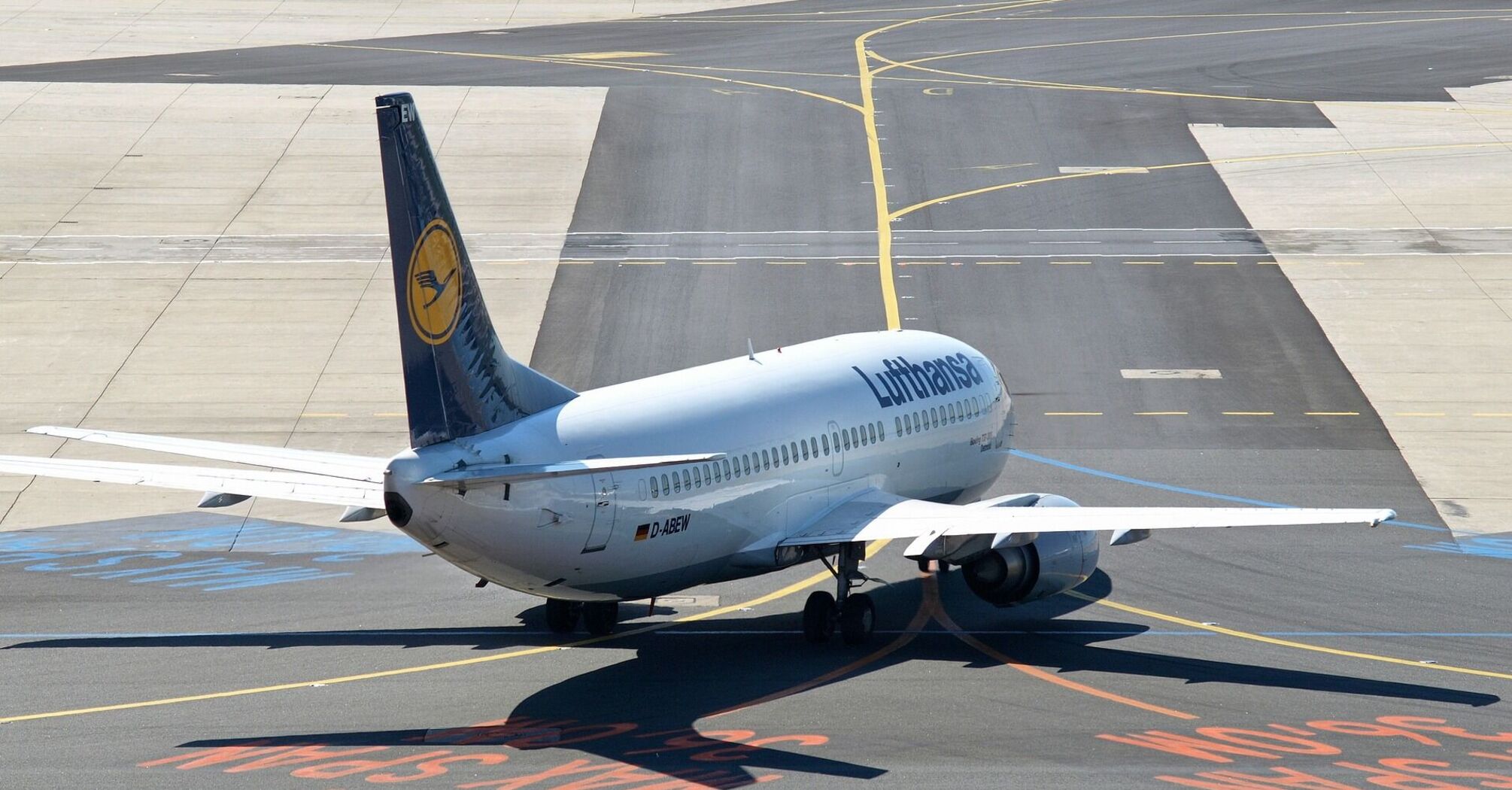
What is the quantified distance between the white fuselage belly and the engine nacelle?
10.8ft

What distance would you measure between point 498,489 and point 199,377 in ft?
90.9

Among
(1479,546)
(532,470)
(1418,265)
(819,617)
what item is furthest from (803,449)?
(1418,265)

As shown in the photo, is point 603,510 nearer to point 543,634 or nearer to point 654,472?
point 654,472

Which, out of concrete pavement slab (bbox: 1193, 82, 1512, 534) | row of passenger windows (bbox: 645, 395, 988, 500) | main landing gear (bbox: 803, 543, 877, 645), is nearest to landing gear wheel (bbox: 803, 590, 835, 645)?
main landing gear (bbox: 803, 543, 877, 645)

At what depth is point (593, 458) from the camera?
30.6m

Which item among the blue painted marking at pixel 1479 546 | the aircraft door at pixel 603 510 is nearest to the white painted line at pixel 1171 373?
the blue painted marking at pixel 1479 546

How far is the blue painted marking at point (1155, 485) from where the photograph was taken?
141 ft

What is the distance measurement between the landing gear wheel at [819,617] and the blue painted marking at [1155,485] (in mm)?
10843

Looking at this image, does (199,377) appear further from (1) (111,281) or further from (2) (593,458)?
(2) (593,458)

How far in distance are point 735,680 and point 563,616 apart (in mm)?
4413

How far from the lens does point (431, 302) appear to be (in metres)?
28.3

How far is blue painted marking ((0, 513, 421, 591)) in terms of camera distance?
39.4 metres

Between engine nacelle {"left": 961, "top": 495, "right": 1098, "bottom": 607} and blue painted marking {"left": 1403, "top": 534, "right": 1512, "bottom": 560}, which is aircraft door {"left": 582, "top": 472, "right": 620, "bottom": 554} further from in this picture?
blue painted marking {"left": 1403, "top": 534, "right": 1512, "bottom": 560}

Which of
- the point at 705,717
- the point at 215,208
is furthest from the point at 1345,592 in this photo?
the point at 215,208
